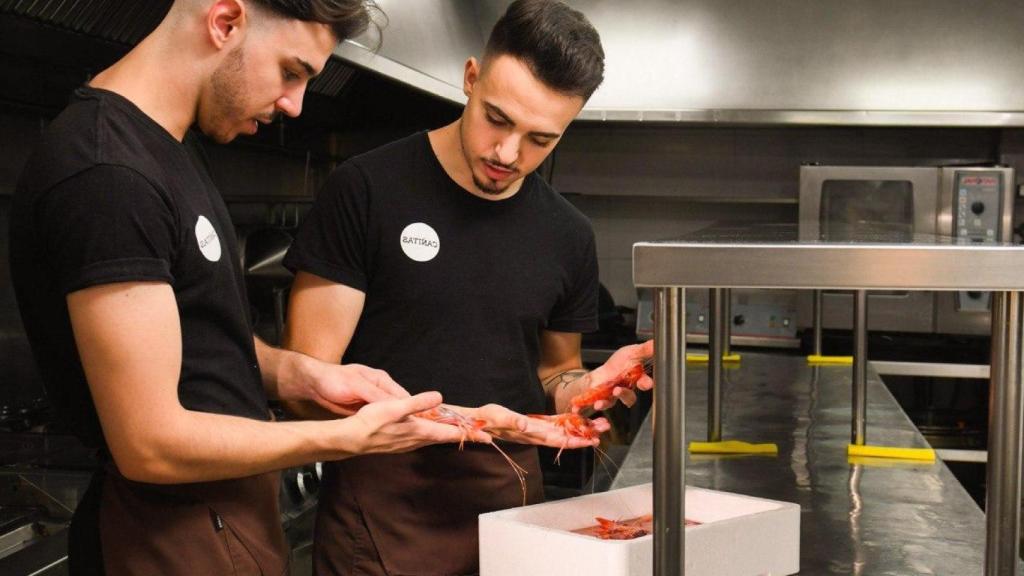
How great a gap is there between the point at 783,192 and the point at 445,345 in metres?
4.10

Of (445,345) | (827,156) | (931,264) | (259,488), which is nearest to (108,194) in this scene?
(259,488)

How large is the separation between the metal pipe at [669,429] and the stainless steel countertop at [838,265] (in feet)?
0.15

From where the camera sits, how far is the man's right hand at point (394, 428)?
1.35m

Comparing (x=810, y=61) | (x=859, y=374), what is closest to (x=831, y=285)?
(x=859, y=374)

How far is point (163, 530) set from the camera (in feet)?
4.40

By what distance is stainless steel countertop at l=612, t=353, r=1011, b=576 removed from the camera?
5.30ft

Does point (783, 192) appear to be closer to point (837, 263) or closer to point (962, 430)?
point (962, 430)

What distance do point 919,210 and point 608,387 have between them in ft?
12.2

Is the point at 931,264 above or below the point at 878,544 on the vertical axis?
above

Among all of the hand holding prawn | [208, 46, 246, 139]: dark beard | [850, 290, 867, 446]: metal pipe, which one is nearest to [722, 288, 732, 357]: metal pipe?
[850, 290, 867, 446]: metal pipe

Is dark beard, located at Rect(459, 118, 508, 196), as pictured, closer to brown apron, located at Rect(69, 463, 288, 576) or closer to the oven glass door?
brown apron, located at Rect(69, 463, 288, 576)

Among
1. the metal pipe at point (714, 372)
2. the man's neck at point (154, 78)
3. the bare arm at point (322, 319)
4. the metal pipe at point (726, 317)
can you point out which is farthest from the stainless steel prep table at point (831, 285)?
the metal pipe at point (726, 317)

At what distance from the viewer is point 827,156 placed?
18.0ft

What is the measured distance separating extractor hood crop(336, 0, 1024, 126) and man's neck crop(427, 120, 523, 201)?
3.10 meters
